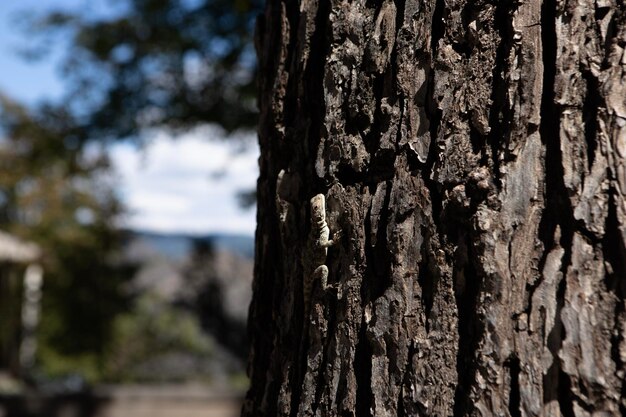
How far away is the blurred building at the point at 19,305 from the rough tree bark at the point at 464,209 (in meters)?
14.7

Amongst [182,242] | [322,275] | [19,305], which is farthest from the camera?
[19,305]

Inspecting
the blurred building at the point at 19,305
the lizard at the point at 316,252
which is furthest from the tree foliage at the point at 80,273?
the lizard at the point at 316,252

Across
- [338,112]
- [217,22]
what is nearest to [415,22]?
[338,112]

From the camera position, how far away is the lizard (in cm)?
185

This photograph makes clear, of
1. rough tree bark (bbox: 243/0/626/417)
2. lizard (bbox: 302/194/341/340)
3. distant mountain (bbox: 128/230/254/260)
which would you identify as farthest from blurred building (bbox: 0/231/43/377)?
rough tree bark (bbox: 243/0/626/417)

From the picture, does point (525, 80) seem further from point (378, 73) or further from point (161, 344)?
point (161, 344)

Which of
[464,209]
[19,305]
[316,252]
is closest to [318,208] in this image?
[316,252]

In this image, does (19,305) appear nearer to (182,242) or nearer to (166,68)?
(182,242)

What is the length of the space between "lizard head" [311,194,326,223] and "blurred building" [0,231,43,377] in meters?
14.6

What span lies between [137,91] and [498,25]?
9.63m

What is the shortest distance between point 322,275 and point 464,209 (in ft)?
1.24

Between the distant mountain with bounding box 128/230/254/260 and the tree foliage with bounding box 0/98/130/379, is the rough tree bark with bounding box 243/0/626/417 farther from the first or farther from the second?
the distant mountain with bounding box 128/230/254/260

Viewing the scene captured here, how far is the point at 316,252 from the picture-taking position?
1.87 m

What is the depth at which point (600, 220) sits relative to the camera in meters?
1.51
